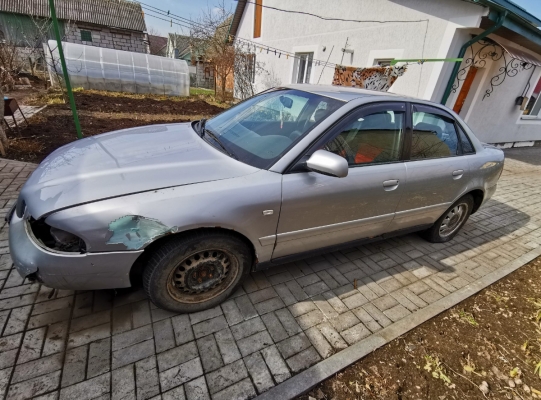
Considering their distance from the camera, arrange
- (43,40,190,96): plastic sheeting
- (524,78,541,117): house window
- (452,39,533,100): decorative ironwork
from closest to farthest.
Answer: (452,39,533,100): decorative ironwork → (524,78,541,117): house window → (43,40,190,96): plastic sheeting

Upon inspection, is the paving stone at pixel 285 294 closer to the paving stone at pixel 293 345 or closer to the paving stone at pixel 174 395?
the paving stone at pixel 293 345

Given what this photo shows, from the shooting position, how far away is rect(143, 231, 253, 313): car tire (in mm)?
1818

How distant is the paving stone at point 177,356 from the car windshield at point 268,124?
1374 mm

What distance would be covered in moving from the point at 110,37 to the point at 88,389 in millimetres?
27564

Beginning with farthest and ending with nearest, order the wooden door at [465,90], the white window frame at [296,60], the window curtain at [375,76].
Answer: the white window frame at [296,60] → the wooden door at [465,90] → the window curtain at [375,76]

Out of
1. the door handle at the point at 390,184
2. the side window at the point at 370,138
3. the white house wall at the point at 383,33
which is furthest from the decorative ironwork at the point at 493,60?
the door handle at the point at 390,184

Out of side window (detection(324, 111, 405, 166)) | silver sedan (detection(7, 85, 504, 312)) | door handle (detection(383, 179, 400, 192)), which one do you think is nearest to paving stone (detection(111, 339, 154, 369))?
silver sedan (detection(7, 85, 504, 312))

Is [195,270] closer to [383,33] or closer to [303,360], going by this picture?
[303,360]

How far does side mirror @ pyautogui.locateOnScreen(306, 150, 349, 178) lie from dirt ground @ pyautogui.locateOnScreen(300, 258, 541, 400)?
4.58 ft

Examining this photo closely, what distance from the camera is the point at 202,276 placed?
207 cm

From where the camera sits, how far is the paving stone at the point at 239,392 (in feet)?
5.37

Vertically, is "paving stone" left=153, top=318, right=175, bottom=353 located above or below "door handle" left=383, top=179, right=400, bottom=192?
below

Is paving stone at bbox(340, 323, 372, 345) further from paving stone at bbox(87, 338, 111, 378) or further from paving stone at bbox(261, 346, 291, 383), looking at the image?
paving stone at bbox(87, 338, 111, 378)

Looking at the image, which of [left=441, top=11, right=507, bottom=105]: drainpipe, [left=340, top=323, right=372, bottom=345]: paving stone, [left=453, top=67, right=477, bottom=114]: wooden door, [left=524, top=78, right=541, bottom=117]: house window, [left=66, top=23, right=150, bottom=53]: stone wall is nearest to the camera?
[left=340, top=323, right=372, bottom=345]: paving stone
